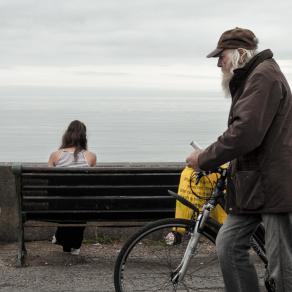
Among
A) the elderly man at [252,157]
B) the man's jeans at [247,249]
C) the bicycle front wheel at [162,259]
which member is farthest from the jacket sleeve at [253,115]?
the bicycle front wheel at [162,259]

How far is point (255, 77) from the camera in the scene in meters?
4.05

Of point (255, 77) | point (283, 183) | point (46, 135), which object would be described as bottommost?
point (46, 135)

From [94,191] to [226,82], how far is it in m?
2.18

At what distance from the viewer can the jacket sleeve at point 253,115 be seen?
13.2 feet

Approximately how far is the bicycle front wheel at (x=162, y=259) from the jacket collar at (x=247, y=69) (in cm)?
91

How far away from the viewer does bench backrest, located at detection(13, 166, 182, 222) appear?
6090mm

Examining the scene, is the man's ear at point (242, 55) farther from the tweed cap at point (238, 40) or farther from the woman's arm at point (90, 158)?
Result: the woman's arm at point (90, 158)

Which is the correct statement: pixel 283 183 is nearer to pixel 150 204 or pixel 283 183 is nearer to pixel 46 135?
pixel 150 204

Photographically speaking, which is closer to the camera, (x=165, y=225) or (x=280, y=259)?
(x=280, y=259)

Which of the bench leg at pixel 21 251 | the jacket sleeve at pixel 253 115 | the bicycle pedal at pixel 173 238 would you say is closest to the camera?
the jacket sleeve at pixel 253 115

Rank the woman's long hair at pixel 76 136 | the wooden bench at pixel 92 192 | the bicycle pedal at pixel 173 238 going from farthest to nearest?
the woman's long hair at pixel 76 136
the wooden bench at pixel 92 192
the bicycle pedal at pixel 173 238

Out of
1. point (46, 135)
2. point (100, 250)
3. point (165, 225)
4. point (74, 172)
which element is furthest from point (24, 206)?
→ point (46, 135)

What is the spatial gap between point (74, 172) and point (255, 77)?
2.40 m

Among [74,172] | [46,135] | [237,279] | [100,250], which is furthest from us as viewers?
[46,135]
